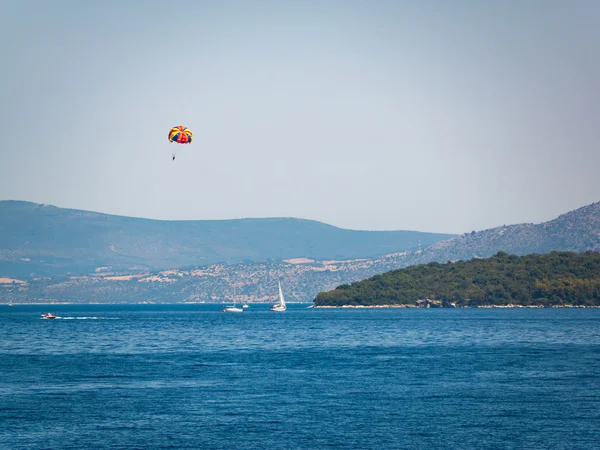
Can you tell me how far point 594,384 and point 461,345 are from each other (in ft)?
142

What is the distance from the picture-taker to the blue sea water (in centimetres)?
5319

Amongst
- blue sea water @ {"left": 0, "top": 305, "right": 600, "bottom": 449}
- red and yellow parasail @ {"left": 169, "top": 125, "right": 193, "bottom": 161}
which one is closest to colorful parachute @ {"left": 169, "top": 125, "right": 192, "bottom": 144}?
red and yellow parasail @ {"left": 169, "top": 125, "right": 193, "bottom": 161}

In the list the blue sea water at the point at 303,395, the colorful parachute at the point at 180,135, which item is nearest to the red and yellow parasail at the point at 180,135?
the colorful parachute at the point at 180,135

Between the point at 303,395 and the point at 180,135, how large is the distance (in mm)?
58375

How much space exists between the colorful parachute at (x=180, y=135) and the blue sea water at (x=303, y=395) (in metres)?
26.0

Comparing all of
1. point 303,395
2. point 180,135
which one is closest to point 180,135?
point 180,135

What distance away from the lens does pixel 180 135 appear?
393 ft

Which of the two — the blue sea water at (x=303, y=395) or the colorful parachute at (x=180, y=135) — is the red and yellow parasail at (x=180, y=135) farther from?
the blue sea water at (x=303, y=395)

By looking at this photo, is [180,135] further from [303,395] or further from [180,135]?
[303,395]

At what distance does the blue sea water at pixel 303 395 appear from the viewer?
174 feet

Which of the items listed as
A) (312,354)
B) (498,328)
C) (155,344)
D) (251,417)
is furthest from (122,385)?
(498,328)

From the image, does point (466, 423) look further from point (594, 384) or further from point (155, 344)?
point (155, 344)

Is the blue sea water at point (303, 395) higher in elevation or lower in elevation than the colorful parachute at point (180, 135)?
lower

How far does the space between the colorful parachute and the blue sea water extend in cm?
2601
